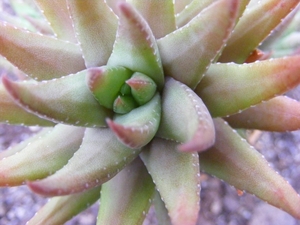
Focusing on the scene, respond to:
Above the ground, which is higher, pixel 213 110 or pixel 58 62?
pixel 58 62

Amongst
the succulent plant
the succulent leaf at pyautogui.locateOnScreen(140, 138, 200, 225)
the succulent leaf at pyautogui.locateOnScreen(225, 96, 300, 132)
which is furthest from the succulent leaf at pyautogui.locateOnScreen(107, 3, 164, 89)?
the succulent leaf at pyautogui.locateOnScreen(225, 96, 300, 132)

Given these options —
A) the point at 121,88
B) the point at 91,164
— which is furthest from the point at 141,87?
the point at 91,164

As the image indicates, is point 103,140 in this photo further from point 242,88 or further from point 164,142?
point 242,88

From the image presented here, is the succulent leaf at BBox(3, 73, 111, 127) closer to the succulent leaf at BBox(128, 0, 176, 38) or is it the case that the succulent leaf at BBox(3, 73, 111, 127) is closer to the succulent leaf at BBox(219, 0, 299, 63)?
the succulent leaf at BBox(128, 0, 176, 38)

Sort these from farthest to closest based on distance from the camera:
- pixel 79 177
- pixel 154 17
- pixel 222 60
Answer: pixel 222 60 < pixel 154 17 < pixel 79 177

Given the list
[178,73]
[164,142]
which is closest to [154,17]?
[178,73]

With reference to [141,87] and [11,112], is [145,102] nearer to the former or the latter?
[141,87]

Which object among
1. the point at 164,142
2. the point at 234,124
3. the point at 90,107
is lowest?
the point at 234,124
